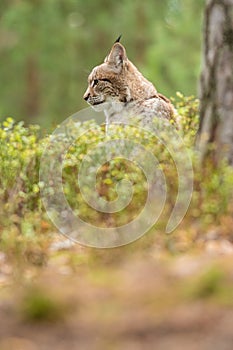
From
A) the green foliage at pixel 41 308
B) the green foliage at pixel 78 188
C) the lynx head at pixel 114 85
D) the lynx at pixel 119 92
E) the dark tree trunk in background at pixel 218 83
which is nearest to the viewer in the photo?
the green foliage at pixel 41 308

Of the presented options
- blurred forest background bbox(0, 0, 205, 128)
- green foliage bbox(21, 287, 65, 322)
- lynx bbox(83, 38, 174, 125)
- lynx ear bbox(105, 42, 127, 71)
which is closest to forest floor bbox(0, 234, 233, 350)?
green foliage bbox(21, 287, 65, 322)

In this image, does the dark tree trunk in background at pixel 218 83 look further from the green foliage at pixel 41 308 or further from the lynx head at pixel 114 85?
the green foliage at pixel 41 308

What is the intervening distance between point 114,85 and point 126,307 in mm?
5293

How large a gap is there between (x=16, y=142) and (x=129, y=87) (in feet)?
5.46

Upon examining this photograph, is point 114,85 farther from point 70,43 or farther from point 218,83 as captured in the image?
point 70,43

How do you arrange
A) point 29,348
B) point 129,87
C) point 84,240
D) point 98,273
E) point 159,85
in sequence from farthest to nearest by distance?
point 159,85, point 129,87, point 84,240, point 98,273, point 29,348

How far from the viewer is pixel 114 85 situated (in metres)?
10.0

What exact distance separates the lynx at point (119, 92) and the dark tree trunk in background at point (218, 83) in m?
2.13

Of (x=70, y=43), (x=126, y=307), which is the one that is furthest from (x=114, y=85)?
(x=70, y=43)

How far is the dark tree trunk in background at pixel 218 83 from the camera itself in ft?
24.8

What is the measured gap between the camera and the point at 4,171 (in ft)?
27.5

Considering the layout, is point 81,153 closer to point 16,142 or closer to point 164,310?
point 16,142

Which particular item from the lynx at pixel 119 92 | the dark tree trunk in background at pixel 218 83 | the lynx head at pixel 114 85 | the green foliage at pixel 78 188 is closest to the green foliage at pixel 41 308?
the green foliage at pixel 78 188

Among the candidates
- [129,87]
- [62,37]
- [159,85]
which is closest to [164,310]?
[129,87]
